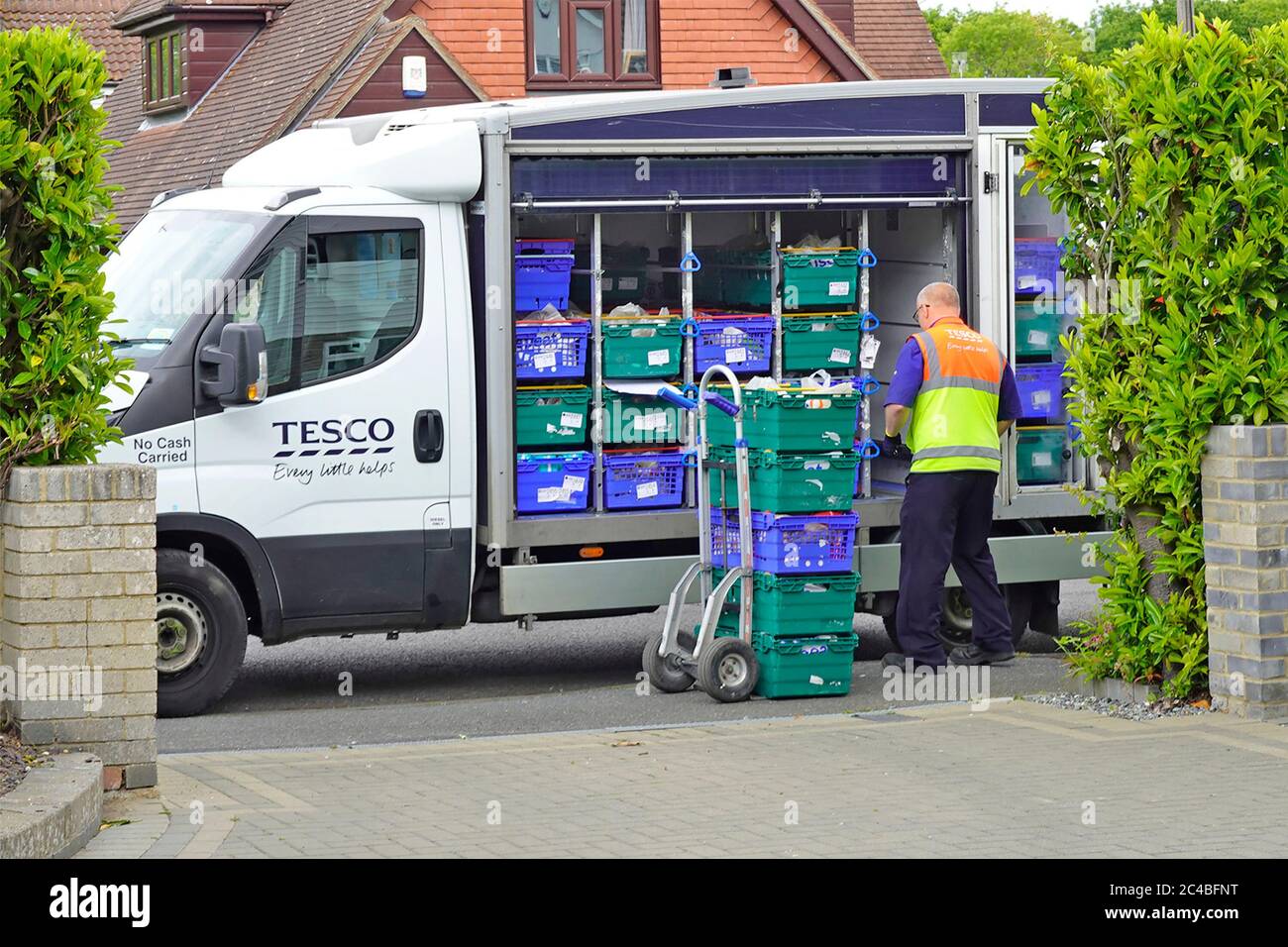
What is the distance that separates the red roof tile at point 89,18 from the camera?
128 feet

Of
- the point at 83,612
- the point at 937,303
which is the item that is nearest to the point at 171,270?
the point at 83,612

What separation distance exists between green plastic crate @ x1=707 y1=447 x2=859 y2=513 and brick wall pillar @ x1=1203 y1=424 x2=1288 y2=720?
1894 millimetres

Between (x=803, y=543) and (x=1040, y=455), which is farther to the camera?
(x=1040, y=455)

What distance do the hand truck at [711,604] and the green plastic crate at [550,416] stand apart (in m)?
0.59

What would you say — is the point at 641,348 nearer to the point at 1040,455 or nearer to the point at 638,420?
the point at 638,420

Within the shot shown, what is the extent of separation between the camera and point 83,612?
24.4 feet

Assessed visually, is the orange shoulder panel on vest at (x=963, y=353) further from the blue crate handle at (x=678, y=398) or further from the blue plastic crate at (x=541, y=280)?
the blue plastic crate at (x=541, y=280)

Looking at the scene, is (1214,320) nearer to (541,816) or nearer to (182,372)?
(541,816)

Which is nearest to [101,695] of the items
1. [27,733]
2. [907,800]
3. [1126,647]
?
[27,733]

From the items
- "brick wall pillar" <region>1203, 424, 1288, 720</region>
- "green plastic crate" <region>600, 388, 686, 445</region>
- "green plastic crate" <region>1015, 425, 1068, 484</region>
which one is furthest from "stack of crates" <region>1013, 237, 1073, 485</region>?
"brick wall pillar" <region>1203, 424, 1288, 720</region>

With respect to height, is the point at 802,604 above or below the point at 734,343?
below

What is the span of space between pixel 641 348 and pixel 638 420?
390 millimetres

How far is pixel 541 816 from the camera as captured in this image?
7.11 meters

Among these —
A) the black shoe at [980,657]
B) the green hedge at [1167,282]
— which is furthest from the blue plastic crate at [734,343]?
the green hedge at [1167,282]
